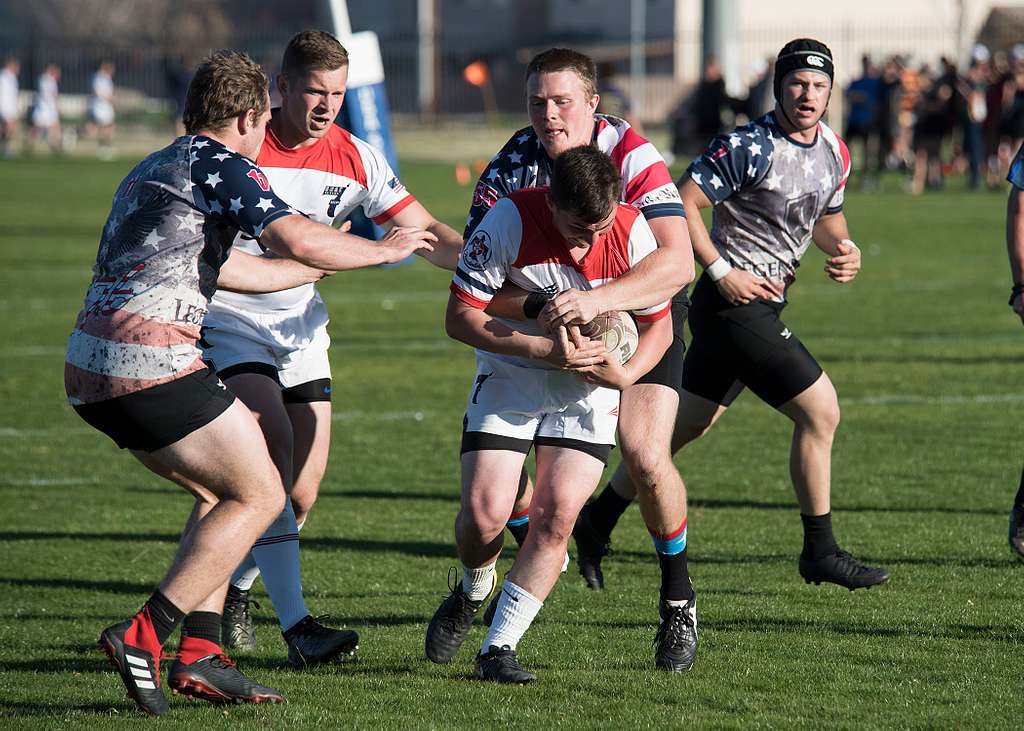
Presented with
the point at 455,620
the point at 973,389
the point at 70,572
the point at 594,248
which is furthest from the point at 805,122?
the point at 973,389

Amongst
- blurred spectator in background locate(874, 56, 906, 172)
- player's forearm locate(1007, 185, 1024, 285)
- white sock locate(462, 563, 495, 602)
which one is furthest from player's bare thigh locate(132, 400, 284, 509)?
blurred spectator in background locate(874, 56, 906, 172)

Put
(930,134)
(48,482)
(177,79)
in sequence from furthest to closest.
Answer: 1. (177,79)
2. (930,134)
3. (48,482)

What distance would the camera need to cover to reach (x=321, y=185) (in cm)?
591

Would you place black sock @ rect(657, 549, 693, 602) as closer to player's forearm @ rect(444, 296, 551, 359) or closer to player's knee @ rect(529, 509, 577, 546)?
player's knee @ rect(529, 509, 577, 546)

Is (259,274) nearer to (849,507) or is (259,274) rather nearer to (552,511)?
(552,511)

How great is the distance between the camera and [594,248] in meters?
5.21

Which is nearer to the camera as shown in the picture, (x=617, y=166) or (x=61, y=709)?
(x=61, y=709)

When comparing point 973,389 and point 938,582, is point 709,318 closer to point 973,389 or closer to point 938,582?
point 938,582

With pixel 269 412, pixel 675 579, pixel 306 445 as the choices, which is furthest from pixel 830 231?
pixel 269 412

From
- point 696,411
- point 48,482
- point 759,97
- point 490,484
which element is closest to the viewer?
point 490,484

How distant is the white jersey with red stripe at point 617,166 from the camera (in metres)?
5.43

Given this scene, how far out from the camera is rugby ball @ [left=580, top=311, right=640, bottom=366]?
5059 millimetres

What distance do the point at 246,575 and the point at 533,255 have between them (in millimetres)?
1835

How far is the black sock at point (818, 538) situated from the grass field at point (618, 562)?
194 mm
